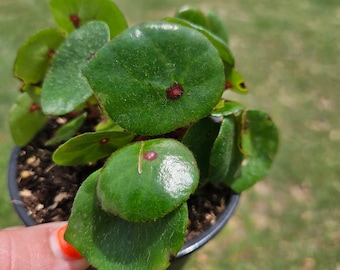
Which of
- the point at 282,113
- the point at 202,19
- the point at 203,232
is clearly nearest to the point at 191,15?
the point at 202,19

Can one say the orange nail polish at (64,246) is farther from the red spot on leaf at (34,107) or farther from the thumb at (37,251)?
the red spot on leaf at (34,107)

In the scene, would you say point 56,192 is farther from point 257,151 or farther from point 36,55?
point 257,151

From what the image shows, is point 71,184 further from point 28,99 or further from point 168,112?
point 168,112

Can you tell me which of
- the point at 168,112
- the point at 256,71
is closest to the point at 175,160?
the point at 168,112

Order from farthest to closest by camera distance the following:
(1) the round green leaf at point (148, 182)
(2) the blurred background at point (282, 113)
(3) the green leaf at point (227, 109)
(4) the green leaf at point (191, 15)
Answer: (2) the blurred background at point (282, 113) < (4) the green leaf at point (191, 15) < (3) the green leaf at point (227, 109) < (1) the round green leaf at point (148, 182)

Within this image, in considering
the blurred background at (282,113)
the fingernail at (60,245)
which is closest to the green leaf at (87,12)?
the fingernail at (60,245)

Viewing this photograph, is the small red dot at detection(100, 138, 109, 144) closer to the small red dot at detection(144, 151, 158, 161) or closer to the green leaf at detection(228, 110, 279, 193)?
the small red dot at detection(144, 151, 158, 161)

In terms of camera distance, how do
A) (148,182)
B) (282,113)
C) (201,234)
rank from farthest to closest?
(282,113)
(201,234)
(148,182)
